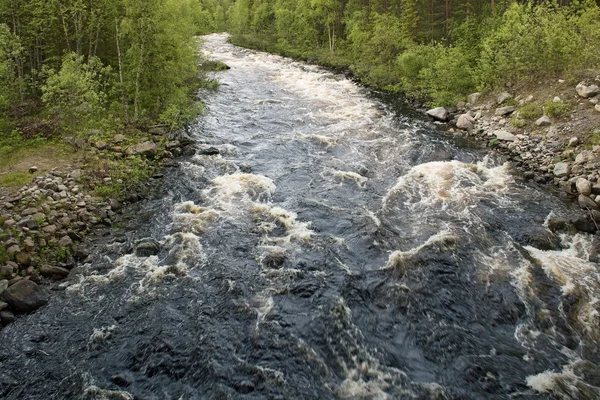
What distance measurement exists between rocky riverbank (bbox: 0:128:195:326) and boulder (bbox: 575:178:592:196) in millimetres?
19186

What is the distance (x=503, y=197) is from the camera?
17.7m

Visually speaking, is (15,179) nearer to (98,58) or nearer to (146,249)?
(146,249)

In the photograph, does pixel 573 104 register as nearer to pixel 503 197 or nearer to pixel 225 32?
pixel 503 197

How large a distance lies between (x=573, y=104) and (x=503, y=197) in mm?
9639

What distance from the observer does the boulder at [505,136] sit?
74.9ft

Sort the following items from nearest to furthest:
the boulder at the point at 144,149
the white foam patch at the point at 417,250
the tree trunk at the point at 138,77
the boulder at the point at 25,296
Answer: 1. the boulder at the point at 25,296
2. the white foam patch at the point at 417,250
3. the boulder at the point at 144,149
4. the tree trunk at the point at 138,77

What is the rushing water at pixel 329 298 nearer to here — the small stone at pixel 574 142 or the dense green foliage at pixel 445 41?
the small stone at pixel 574 142

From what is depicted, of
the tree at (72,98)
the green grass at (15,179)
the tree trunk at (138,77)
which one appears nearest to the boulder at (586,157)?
the tree at (72,98)

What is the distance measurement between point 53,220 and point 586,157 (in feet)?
75.2

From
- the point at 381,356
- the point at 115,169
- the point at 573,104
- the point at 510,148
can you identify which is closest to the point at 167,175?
the point at 115,169

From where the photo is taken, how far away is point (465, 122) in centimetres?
2619

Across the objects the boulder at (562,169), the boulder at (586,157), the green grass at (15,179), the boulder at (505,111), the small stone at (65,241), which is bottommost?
the small stone at (65,241)

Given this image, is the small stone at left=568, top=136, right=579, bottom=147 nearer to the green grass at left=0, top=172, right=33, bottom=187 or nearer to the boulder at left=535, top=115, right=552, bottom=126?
the boulder at left=535, top=115, right=552, bottom=126

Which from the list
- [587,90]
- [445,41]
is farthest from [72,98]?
[445,41]
